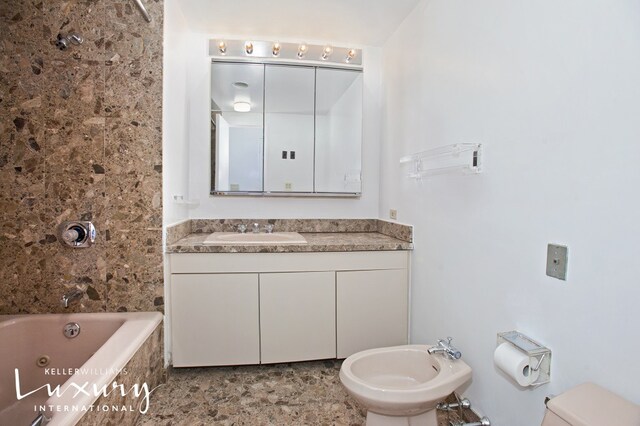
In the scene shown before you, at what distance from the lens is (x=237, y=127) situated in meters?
2.36

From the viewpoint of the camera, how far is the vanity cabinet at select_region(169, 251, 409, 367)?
185 centimetres

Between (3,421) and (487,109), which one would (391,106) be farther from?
(3,421)

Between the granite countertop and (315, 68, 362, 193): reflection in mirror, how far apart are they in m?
0.53

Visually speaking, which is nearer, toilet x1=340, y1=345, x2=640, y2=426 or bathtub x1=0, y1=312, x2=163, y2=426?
toilet x1=340, y1=345, x2=640, y2=426

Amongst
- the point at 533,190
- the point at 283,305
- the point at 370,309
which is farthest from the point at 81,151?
the point at 533,190

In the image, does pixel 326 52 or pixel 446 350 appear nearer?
pixel 446 350

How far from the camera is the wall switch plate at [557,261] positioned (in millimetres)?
1001

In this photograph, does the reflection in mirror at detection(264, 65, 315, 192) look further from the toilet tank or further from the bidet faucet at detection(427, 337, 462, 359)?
the toilet tank

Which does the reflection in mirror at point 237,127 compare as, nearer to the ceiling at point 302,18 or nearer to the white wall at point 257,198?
the white wall at point 257,198

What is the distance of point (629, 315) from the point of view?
2.71ft

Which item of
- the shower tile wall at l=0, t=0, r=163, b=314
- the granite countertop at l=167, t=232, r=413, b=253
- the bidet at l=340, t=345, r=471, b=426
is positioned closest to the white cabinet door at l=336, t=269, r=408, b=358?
the granite countertop at l=167, t=232, r=413, b=253

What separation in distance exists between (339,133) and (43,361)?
2.29m

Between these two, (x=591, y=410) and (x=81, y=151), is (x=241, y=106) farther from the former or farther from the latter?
(x=591, y=410)

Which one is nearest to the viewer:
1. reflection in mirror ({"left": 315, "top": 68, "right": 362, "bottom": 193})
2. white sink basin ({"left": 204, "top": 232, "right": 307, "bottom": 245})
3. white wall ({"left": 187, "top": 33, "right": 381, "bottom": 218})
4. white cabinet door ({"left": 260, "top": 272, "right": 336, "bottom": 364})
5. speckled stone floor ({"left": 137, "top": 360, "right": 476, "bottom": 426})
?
speckled stone floor ({"left": 137, "top": 360, "right": 476, "bottom": 426})
